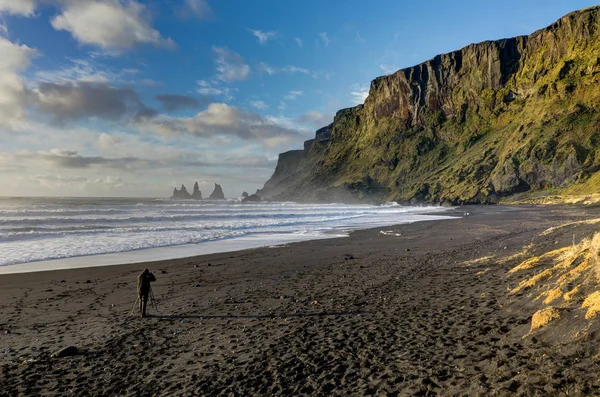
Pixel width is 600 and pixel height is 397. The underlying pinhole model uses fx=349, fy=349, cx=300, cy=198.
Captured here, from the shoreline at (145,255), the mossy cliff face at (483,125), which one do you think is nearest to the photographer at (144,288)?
the shoreline at (145,255)

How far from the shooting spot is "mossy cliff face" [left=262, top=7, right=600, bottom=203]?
91.4 meters

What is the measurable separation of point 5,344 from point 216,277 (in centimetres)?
837

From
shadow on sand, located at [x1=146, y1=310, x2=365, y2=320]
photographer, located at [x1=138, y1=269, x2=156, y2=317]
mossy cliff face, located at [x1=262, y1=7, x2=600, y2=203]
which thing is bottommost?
shadow on sand, located at [x1=146, y1=310, x2=365, y2=320]

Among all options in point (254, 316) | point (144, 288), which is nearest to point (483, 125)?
point (254, 316)

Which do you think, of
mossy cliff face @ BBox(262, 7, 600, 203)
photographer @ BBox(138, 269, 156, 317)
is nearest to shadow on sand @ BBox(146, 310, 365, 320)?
photographer @ BBox(138, 269, 156, 317)

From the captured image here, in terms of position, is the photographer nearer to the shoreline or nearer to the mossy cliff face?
the shoreline

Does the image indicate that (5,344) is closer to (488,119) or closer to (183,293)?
(183,293)

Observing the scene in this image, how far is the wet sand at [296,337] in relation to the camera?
612 cm

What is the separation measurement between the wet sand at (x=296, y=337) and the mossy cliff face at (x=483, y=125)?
297 feet

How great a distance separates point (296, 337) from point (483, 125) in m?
146

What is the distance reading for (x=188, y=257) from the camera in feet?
72.9

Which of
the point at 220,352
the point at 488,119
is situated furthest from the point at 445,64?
the point at 220,352

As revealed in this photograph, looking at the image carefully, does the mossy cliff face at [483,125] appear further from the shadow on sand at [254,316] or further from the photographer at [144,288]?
the photographer at [144,288]

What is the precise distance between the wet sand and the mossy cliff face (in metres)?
90.6
